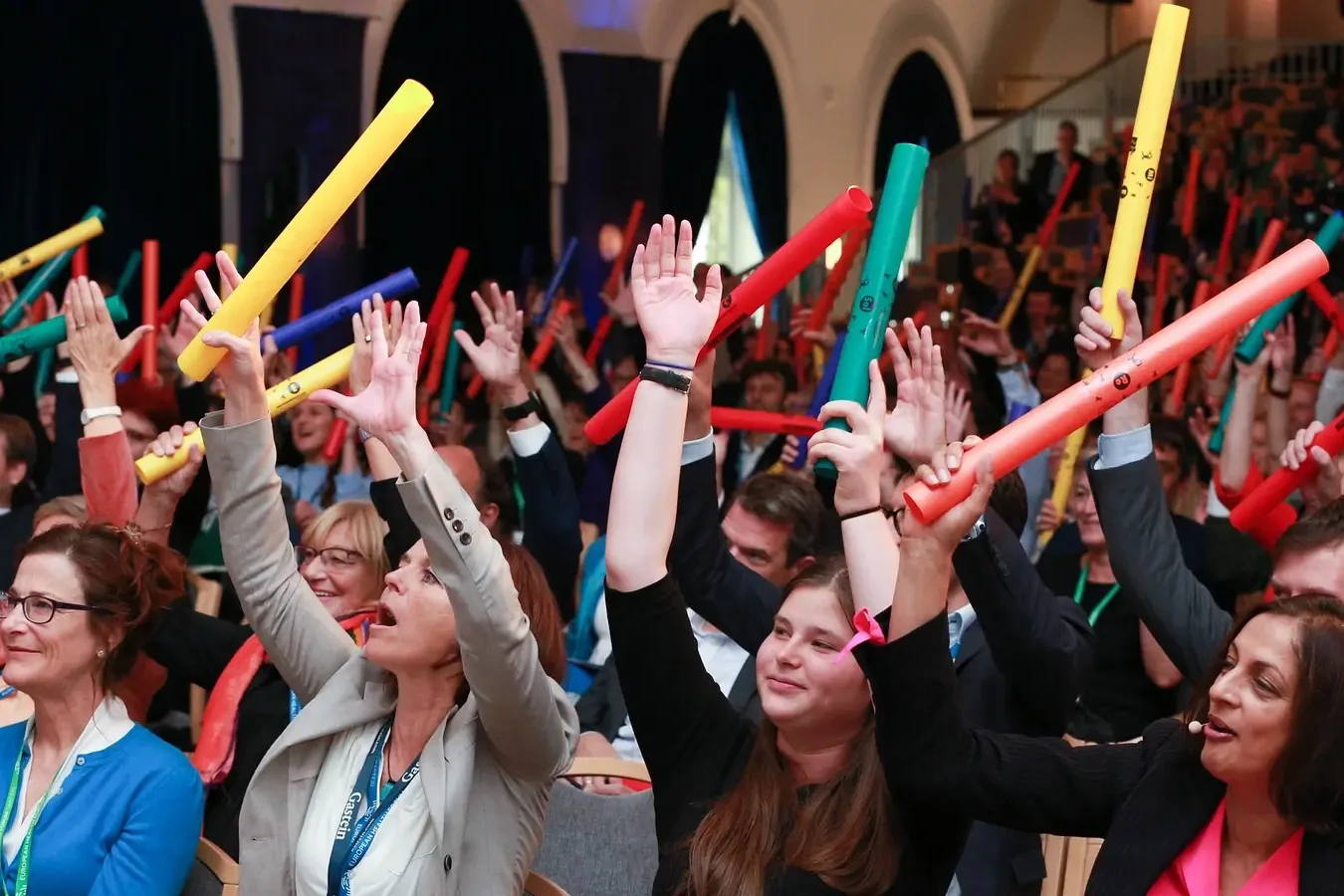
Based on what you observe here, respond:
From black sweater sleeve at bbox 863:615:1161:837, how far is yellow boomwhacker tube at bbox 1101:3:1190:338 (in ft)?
1.76

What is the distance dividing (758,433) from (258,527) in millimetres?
3033

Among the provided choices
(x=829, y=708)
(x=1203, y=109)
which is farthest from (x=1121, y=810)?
(x=1203, y=109)

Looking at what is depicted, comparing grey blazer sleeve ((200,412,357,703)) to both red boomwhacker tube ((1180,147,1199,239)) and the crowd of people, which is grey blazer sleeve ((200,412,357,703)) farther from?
red boomwhacker tube ((1180,147,1199,239))

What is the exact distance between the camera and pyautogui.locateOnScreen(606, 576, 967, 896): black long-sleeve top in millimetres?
1747

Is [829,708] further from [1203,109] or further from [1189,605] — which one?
[1203,109]

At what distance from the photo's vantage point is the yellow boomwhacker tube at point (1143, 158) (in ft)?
6.56

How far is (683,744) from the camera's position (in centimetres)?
187

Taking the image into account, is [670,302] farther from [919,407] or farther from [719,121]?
[719,121]

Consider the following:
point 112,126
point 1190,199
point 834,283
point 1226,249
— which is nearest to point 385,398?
point 834,283

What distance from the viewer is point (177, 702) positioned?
3.34 m

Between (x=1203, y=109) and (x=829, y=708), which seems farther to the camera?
(x=1203, y=109)

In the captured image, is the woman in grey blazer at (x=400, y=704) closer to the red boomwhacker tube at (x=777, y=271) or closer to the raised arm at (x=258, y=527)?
the raised arm at (x=258, y=527)

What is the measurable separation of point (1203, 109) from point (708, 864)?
11708 millimetres

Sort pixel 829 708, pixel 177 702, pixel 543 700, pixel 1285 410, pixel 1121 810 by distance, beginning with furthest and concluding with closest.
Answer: pixel 1285 410, pixel 177 702, pixel 543 700, pixel 829 708, pixel 1121 810
